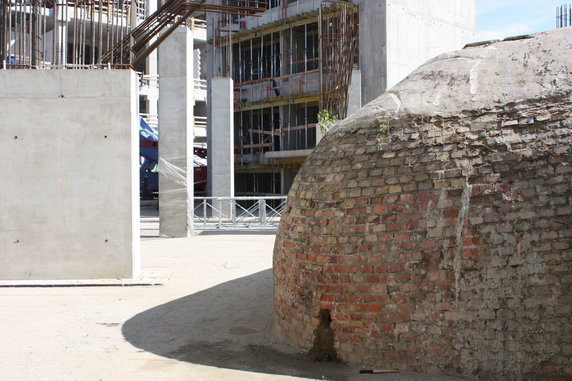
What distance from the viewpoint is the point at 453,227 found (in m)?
4.85

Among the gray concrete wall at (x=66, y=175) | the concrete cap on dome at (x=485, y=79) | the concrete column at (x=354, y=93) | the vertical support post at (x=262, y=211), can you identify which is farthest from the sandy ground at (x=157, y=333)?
the concrete column at (x=354, y=93)

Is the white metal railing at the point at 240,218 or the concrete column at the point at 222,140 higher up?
the concrete column at the point at 222,140

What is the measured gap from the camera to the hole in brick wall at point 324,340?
213 inches

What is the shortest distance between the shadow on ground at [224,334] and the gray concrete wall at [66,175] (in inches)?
83.2

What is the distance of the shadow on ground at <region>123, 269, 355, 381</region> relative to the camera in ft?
18.1

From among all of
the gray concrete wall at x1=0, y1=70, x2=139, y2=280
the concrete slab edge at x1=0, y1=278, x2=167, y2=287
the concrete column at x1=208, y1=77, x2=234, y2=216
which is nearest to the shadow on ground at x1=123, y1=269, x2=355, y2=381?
the concrete slab edge at x1=0, y1=278, x2=167, y2=287

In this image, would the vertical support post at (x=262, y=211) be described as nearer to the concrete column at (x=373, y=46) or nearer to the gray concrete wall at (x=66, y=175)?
the concrete column at (x=373, y=46)

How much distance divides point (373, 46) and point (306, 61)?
15.0 feet

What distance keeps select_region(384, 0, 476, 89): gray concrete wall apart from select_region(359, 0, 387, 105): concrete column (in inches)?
9.1

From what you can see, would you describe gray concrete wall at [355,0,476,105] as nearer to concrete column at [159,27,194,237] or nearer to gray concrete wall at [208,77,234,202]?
gray concrete wall at [208,77,234,202]

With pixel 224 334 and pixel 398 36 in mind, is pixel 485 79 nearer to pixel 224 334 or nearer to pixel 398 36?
pixel 224 334

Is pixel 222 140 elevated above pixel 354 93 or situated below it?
below

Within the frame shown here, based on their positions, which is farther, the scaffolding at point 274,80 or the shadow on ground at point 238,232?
the scaffolding at point 274,80

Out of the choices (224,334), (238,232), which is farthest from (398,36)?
(224,334)
